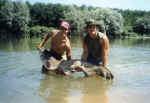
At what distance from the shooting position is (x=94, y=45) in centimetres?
668

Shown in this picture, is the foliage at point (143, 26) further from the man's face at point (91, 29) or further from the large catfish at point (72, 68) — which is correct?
the man's face at point (91, 29)

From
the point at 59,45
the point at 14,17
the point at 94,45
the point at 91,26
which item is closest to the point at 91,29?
the point at 91,26

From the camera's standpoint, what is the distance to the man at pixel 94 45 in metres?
6.31

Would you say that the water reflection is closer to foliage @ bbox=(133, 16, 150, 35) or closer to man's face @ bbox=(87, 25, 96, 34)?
man's face @ bbox=(87, 25, 96, 34)

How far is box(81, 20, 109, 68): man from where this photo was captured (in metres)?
6.31

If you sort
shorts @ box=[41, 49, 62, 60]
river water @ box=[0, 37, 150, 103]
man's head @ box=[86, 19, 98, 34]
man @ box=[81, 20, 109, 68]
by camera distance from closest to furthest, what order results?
river water @ box=[0, 37, 150, 103] → man's head @ box=[86, 19, 98, 34] → man @ box=[81, 20, 109, 68] → shorts @ box=[41, 49, 62, 60]

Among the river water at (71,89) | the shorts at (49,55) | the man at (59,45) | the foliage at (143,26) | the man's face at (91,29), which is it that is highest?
the man's face at (91,29)

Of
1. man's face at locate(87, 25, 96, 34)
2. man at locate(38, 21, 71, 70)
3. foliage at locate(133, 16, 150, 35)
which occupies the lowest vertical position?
foliage at locate(133, 16, 150, 35)

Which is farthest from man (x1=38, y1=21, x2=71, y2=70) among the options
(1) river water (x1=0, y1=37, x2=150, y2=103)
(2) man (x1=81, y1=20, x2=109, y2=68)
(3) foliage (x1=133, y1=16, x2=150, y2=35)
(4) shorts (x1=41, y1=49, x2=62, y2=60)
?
(3) foliage (x1=133, y1=16, x2=150, y2=35)

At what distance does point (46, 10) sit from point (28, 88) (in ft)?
240

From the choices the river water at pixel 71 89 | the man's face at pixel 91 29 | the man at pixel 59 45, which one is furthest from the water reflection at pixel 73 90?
the man's face at pixel 91 29

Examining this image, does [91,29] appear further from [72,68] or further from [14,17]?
[14,17]

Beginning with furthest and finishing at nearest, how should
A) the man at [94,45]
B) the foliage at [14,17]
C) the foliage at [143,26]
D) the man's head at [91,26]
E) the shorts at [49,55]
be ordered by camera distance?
1. the foliage at [143,26]
2. the foliage at [14,17]
3. the shorts at [49,55]
4. the man at [94,45]
5. the man's head at [91,26]

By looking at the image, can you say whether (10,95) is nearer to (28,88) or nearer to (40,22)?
(28,88)
